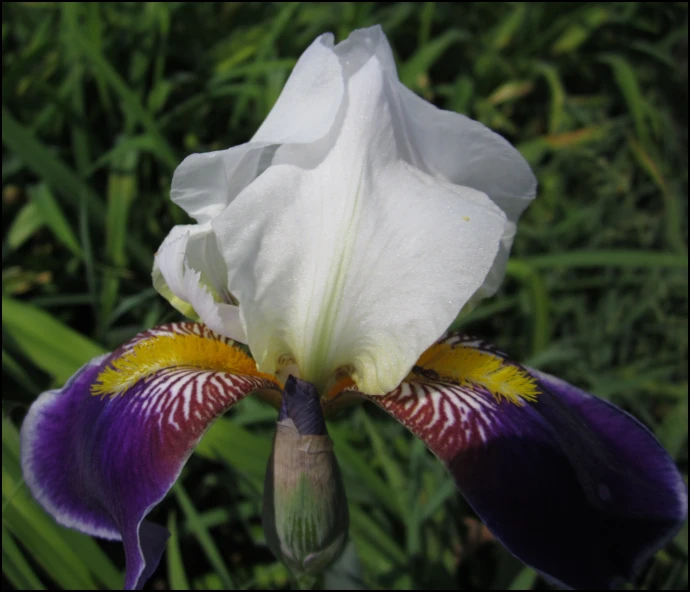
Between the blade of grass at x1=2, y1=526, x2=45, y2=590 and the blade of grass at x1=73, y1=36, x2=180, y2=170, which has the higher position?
the blade of grass at x1=73, y1=36, x2=180, y2=170

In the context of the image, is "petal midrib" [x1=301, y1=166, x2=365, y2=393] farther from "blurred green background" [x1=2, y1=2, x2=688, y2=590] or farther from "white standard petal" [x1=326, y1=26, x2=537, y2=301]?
"blurred green background" [x1=2, y1=2, x2=688, y2=590]

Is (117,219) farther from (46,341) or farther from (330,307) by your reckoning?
(330,307)

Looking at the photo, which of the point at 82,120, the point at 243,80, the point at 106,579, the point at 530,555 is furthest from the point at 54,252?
the point at 530,555

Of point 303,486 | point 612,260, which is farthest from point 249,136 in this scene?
point 303,486

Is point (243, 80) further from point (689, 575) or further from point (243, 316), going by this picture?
point (689, 575)

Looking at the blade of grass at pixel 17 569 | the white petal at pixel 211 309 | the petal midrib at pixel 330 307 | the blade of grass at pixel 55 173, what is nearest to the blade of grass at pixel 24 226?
the blade of grass at pixel 55 173

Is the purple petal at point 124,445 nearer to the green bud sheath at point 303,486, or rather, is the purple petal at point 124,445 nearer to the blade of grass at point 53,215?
the green bud sheath at point 303,486

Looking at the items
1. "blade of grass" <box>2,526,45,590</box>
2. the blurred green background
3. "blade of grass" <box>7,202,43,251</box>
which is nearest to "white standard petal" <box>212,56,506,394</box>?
the blurred green background
